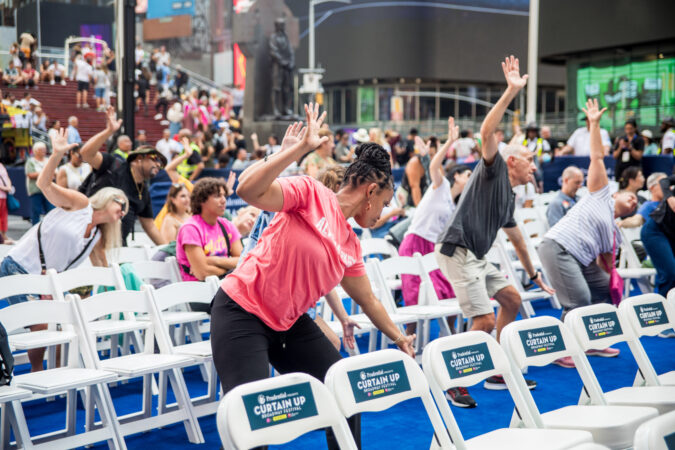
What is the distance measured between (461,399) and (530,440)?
192 centimetres

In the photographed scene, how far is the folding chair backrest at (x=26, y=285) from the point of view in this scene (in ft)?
14.7

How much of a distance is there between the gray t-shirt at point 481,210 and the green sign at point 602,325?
3.97 feet

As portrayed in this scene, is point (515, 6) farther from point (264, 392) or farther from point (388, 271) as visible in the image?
point (264, 392)

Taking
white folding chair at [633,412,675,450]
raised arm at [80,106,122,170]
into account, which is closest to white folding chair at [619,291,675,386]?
white folding chair at [633,412,675,450]

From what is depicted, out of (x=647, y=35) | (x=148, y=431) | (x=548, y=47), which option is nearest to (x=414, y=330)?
(x=148, y=431)

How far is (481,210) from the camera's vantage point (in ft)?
15.5

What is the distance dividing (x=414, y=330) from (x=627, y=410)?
3156mm

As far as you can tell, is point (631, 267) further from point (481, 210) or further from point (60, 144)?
point (60, 144)

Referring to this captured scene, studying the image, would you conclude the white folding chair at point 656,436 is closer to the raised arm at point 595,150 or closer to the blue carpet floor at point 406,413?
the blue carpet floor at point 406,413

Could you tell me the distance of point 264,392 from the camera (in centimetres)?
230

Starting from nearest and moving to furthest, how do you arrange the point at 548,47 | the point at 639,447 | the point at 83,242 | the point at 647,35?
1. the point at 639,447
2. the point at 83,242
3. the point at 647,35
4. the point at 548,47

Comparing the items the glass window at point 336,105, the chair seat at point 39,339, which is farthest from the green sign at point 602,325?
the glass window at point 336,105

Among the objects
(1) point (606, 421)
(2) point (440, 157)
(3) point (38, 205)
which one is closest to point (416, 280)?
(2) point (440, 157)

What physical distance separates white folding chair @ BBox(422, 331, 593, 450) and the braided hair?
647 millimetres
